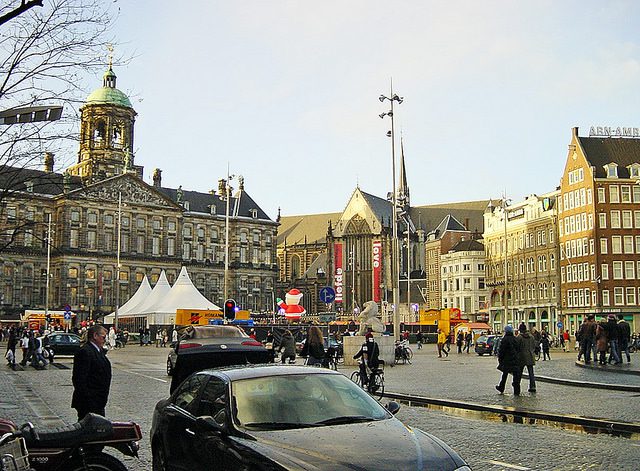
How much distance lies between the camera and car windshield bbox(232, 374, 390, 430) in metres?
6.98

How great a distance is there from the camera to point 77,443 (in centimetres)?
674

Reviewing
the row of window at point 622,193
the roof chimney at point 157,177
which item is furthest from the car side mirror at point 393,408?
the roof chimney at point 157,177

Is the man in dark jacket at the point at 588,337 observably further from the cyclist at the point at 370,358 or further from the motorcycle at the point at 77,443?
the motorcycle at the point at 77,443

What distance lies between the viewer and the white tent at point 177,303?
59469mm

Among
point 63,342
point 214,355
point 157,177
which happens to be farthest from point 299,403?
point 157,177

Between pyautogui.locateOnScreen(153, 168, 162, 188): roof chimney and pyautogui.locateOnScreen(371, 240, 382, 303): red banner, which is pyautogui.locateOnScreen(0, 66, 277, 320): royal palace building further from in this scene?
pyautogui.locateOnScreen(371, 240, 382, 303): red banner

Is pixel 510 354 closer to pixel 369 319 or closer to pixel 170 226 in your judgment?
pixel 369 319

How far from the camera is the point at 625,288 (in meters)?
71.3

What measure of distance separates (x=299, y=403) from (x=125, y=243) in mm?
101318

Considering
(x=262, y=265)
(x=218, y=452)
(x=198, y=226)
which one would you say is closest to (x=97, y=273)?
(x=198, y=226)

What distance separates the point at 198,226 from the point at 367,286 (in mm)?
28318

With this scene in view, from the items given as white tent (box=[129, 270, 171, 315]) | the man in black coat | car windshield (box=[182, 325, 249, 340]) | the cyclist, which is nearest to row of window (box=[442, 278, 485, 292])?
white tent (box=[129, 270, 171, 315])

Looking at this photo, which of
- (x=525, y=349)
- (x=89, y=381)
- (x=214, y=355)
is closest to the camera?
(x=89, y=381)

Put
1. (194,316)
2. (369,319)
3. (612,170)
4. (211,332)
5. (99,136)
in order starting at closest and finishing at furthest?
(99,136) < (211,332) < (369,319) < (194,316) < (612,170)
